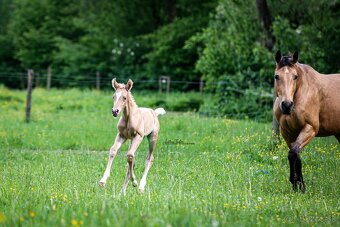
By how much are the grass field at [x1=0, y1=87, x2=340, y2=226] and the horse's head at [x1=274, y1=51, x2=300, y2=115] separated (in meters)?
1.48

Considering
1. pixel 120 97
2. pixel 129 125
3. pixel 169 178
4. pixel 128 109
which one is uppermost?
pixel 120 97

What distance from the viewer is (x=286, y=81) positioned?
10242 mm

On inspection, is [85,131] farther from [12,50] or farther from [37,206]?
[12,50]

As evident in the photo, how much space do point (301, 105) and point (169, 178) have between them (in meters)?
2.77

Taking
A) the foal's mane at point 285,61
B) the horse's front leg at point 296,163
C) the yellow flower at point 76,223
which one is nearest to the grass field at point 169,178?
the yellow flower at point 76,223

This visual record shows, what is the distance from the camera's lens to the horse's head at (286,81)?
1006cm

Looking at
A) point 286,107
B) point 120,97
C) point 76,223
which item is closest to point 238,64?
point 286,107

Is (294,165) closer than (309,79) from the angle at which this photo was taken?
Yes

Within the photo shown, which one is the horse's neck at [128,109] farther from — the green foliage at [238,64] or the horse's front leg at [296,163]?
the green foliage at [238,64]

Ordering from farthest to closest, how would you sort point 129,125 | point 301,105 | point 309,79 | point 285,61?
point 309,79
point 301,105
point 285,61
point 129,125

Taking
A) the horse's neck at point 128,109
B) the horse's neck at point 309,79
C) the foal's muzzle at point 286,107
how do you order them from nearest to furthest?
the horse's neck at point 128,109 → the foal's muzzle at point 286,107 → the horse's neck at point 309,79

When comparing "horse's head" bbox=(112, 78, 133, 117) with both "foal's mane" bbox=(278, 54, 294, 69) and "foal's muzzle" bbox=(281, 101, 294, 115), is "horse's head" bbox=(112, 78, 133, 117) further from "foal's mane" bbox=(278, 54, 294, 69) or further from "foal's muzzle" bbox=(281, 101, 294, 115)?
"foal's mane" bbox=(278, 54, 294, 69)

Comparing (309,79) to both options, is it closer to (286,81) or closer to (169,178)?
(286,81)

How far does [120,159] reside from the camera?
1370cm
